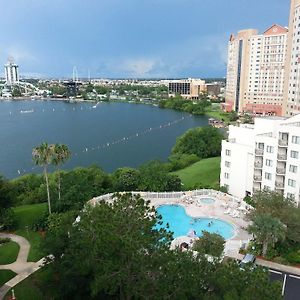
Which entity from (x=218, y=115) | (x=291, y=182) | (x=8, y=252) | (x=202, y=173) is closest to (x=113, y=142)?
(x=202, y=173)

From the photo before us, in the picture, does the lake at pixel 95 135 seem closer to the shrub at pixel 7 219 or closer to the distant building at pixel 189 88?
the shrub at pixel 7 219

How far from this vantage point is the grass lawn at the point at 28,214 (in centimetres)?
2970

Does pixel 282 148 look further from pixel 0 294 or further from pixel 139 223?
pixel 0 294

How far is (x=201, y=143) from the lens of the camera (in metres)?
59.1

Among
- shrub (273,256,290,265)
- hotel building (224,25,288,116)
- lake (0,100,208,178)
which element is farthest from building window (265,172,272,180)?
hotel building (224,25,288,116)

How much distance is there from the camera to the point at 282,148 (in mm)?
30703

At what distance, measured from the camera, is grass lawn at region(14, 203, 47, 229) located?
29.7 m

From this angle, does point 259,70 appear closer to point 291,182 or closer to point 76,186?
point 291,182

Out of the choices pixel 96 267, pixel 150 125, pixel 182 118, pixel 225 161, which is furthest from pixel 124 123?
pixel 96 267

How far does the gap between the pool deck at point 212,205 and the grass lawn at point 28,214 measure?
5057 mm

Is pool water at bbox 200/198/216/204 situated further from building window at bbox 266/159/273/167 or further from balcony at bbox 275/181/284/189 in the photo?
building window at bbox 266/159/273/167

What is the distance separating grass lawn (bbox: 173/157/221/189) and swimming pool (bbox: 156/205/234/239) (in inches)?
359

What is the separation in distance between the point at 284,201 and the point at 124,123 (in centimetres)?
8130

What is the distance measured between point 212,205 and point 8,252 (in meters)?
16.8
